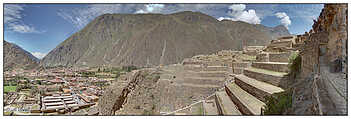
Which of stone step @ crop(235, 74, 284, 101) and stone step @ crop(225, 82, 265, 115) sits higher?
stone step @ crop(235, 74, 284, 101)

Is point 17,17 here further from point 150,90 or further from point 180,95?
point 180,95

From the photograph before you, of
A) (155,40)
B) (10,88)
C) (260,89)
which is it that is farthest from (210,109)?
(155,40)

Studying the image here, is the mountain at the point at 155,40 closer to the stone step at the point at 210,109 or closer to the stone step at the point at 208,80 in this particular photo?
the stone step at the point at 208,80

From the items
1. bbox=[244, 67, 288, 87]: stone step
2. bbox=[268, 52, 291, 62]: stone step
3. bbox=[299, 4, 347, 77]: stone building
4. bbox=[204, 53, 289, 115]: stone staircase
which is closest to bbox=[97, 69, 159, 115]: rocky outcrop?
bbox=[204, 53, 289, 115]: stone staircase

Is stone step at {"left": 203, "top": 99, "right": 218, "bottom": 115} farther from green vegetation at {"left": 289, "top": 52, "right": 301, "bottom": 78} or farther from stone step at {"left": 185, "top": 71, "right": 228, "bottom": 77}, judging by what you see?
stone step at {"left": 185, "top": 71, "right": 228, "bottom": 77}

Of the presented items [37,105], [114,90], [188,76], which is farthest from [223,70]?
[37,105]

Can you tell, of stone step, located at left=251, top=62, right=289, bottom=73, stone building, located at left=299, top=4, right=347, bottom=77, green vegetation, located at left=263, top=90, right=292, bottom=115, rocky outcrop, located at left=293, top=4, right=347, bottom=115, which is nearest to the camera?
rocky outcrop, located at left=293, top=4, right=347, bottom=115

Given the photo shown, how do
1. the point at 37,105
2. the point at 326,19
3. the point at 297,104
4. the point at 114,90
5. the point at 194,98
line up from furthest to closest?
the point at 194,98, the point at 114,90, the point at 37,105, the point at 326,19, the point at 297,104
